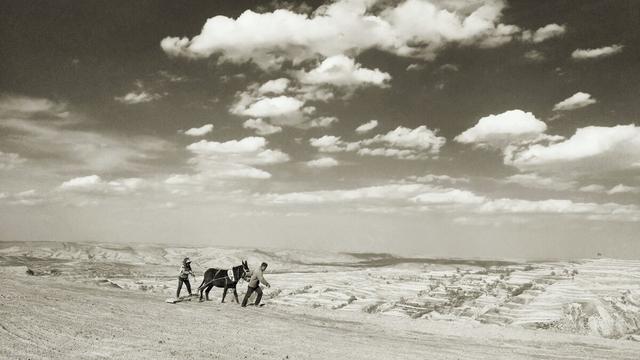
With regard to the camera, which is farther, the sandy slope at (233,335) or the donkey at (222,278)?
the donkey at (222,278)

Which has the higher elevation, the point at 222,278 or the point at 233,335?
the point at 222,278

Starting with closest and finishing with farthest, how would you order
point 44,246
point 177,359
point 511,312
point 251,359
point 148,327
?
point 177,359 < point 251,359 < point 148,327 < point 511,312 < point 44,246

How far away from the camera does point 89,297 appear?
18578 millimetres

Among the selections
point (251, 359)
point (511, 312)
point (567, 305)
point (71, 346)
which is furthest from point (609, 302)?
point (71, 346)

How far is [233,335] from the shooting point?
14.0 m

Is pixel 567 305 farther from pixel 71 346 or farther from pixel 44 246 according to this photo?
pixel 44 246

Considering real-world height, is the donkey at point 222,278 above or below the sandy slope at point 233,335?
above

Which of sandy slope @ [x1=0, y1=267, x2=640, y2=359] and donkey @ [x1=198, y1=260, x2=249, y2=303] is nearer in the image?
sandy slope @ [x1=0, y1=267, x2=640, y2=359]

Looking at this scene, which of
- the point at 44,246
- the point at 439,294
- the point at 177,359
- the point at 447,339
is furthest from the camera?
the point at 44,246

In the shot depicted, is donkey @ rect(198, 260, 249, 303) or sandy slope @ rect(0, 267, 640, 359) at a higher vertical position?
donkey @ rect(198, 260, 249, 303)

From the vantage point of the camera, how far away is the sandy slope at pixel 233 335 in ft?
36.9

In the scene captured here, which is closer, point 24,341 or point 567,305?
point 24,341

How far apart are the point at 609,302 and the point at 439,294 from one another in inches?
526

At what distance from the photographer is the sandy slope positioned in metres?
11.2
